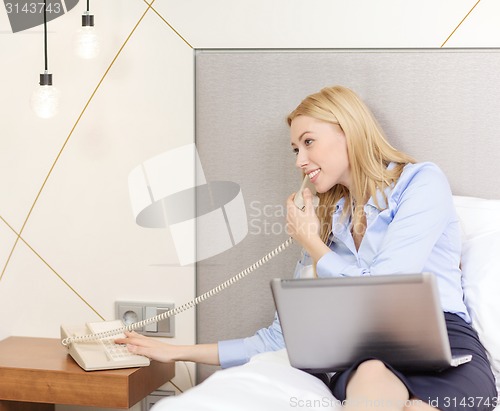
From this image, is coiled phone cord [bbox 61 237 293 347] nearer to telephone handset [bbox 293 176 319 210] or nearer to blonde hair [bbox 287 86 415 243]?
telephone handset [bbox 293 176 319 210]

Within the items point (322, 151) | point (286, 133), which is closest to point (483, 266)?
point (322, 151)

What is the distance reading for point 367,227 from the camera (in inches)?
77.5

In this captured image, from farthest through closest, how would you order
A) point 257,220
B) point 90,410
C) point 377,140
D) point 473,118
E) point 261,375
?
1. point 90,410
2. point 257,220
3. point 473,118
4. point 377,140
5. point 261,375

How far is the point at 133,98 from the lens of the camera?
2387mm

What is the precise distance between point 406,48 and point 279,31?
15.9 inches

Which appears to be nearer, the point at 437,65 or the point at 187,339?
the point at 437,65

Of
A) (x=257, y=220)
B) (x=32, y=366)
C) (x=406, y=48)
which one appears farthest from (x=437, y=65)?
(x=32, y=366)

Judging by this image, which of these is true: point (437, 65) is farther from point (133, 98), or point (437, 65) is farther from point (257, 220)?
point (133, 98)

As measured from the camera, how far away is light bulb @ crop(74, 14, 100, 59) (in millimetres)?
2246

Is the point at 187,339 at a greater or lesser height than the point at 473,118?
lesser

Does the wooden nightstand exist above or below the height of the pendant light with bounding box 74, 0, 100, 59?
below

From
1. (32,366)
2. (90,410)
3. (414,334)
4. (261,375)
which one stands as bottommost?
(90,410)

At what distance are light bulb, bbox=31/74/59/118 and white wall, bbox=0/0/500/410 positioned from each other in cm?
19

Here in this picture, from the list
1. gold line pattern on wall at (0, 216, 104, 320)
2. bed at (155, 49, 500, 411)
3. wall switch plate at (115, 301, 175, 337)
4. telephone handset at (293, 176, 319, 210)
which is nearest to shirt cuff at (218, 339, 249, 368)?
bed at (155, 49, 500, 411)
